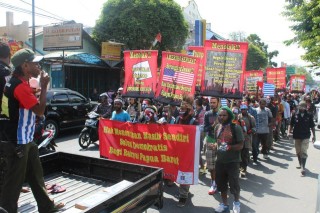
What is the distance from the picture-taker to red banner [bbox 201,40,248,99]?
6934 millimetres

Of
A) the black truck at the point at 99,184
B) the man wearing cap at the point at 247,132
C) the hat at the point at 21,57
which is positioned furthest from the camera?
the man wearing cap at the point at 247,132

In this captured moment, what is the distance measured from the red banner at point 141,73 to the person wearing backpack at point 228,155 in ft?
7.75

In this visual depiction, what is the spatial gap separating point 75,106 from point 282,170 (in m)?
7.91

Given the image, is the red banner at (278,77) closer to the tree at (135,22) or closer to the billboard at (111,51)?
the tree at (135,22)

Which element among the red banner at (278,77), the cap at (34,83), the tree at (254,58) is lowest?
the cap at (34,83)

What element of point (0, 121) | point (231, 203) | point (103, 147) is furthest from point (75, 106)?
point (0, 121)

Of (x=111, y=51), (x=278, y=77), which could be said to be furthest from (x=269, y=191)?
(x=111, y=51)

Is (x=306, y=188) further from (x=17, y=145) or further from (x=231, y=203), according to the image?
(x=17, y=145)

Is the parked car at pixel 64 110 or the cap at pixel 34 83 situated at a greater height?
the cap at pixel 34 83

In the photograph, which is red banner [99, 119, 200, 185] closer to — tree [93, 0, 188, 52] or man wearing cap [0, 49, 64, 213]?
man wearing cap [0, 49, 64, 213]

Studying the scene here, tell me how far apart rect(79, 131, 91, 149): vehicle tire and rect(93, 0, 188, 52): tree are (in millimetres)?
16287

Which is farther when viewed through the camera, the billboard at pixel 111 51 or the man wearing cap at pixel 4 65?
the billboard at pixel 111 51

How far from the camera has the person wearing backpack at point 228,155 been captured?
16.1 feet

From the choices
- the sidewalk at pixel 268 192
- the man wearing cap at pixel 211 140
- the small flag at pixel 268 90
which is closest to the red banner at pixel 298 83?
the small flag at pixel 268 90
